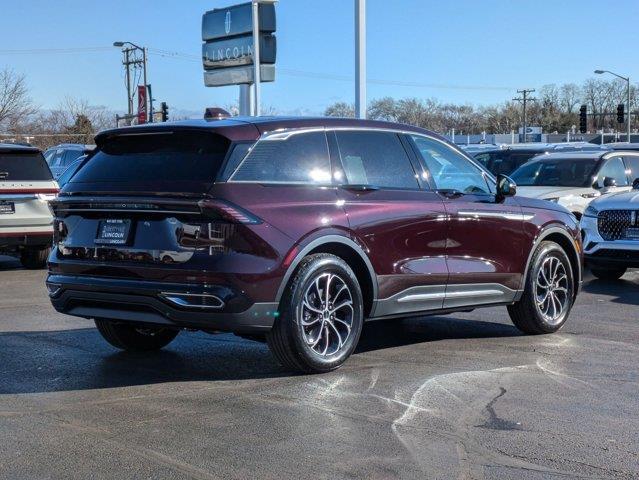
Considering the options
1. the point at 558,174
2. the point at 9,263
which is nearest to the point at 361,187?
the point at 558,174

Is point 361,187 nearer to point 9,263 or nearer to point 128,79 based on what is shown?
point 9,263

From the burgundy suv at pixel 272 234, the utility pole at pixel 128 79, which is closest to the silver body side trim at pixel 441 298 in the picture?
the burgundy suv at pixel 272 234

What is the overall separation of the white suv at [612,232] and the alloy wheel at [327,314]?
6.33m

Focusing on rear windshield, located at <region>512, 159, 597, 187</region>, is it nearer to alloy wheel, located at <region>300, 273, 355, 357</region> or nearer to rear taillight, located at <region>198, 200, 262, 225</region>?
alloy wheel, located at <region>300, 273, 355, 357</region>

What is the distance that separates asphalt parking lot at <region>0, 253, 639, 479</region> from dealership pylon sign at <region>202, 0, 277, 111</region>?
54.3 feet

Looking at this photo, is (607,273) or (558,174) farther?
(558,174)

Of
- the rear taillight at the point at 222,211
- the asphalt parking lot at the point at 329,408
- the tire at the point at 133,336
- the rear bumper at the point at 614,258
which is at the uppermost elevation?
the rear taillight at the point at 222,211

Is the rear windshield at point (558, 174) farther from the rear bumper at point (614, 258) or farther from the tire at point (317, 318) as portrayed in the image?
the tire at point (317, 318)

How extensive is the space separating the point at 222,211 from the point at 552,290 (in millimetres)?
3796

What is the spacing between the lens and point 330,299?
639 centimetres

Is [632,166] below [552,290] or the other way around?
the other way around

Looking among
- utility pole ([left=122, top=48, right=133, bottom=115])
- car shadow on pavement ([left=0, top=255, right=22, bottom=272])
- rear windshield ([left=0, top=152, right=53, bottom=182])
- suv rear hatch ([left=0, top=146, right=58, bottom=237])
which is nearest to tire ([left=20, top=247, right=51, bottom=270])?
car shadow on pavement ([left=0, top=255, right=22, bottom=272])

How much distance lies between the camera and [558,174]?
14891 millimetres

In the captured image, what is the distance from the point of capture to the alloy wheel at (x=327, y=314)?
20.5 feet
